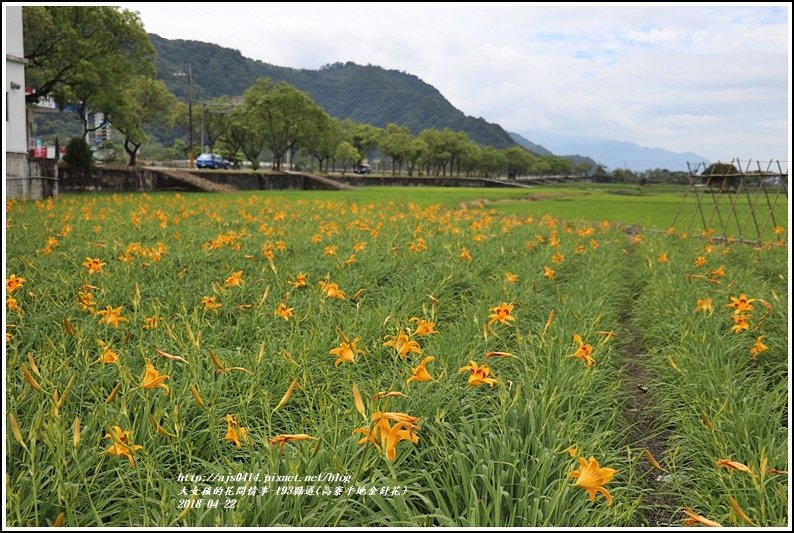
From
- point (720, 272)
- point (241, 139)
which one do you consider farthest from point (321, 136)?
point (720, 272)

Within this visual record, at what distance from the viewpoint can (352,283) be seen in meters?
4.72

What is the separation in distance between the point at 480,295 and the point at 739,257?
527cm

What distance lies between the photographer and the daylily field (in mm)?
1761

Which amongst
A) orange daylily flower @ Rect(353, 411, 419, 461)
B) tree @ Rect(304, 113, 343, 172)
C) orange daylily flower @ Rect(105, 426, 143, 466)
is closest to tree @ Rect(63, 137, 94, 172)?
tree @ Rect(304, 113, 343, 172)

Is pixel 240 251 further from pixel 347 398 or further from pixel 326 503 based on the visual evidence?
pixel 326 503

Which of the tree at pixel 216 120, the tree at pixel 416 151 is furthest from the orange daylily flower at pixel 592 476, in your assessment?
the tree at pixel 416 151

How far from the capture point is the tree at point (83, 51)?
62.0 ft

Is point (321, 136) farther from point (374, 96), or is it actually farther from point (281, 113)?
point (374, 96)

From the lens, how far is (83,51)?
19.4 m

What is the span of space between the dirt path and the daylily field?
0.04ft

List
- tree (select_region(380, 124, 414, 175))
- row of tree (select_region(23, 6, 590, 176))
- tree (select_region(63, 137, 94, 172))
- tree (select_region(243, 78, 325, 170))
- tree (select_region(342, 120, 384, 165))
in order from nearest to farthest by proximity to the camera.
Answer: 1. row of tree (select_region(23, 6, 590, 176))
2. tree (select_region(63, 137, 94, 172))
3. tree (select_region(243, 78, 325, 170))
4. tree (select_region(380, 124, 414, 175))
5. tree (select_region(342, 120, 384, 165))

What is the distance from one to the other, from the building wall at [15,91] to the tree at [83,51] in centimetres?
276

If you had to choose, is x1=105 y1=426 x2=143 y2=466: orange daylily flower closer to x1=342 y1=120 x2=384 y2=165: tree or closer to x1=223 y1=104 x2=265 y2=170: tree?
x1=223 y1=104 x2=265 y2=170: tree

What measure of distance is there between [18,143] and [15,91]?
1.75m
